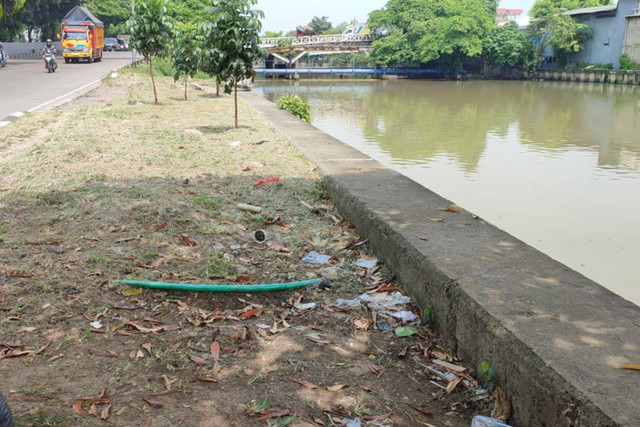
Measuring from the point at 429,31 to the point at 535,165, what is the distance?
4266 centimetres

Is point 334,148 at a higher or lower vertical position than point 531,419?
higher

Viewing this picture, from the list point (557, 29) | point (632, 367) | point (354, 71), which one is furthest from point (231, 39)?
point (557, 29)

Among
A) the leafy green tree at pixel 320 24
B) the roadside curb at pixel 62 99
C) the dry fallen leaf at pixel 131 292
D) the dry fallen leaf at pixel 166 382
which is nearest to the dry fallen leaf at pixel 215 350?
the dry fallen leaf at pixel 166 382

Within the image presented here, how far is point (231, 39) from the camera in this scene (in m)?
9.97

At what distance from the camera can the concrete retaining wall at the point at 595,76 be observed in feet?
140

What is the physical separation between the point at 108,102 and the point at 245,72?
21.6 ft

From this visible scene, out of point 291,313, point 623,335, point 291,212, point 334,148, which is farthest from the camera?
point 334,148

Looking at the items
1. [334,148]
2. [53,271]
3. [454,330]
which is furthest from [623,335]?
[334,148]

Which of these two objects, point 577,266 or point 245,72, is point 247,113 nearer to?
point 245,72

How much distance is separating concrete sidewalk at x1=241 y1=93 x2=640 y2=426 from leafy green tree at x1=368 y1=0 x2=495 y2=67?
4971 centimetres

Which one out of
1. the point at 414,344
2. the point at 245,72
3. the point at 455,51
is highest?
the point at 455,51

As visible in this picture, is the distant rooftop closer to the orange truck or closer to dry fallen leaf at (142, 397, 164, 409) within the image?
the orange truck

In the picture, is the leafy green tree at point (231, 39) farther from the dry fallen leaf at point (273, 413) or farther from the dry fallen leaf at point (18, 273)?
the dry fallen leaf at point (273, 413)

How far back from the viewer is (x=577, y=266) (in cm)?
620
